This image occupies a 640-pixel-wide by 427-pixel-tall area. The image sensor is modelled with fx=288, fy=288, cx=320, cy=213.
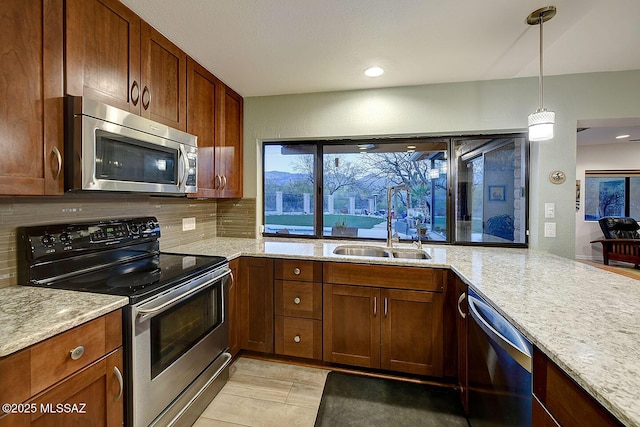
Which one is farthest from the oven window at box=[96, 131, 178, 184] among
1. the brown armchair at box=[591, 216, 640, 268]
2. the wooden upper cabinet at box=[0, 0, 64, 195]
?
the brown armchair at box=[591, 216, 640, 268]

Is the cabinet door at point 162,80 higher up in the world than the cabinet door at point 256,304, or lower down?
higher up

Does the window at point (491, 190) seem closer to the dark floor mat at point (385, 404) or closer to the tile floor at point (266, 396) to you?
the dark floor mat at point (385, 404)

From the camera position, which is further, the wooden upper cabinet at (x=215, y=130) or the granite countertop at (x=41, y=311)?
the wooden upper cabinet at (x=215, y=130)

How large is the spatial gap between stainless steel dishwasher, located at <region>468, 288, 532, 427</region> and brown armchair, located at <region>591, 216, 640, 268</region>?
5.16m

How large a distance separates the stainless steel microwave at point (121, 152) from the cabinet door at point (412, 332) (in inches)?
63.3

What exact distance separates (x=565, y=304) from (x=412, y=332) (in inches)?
39.5

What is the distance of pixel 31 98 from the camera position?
1149mm

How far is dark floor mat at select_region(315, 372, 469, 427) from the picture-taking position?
1682 millimetres

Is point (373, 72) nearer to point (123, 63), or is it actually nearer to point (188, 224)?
point (123, 63)

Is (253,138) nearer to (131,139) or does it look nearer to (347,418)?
(131,139)

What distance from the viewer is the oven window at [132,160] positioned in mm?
1354

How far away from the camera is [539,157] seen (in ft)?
7.52

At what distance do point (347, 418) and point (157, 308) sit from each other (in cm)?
126

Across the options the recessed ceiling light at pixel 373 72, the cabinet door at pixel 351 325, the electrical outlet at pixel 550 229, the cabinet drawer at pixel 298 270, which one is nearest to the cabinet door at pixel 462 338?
the cabinet door at pixel 351 325
